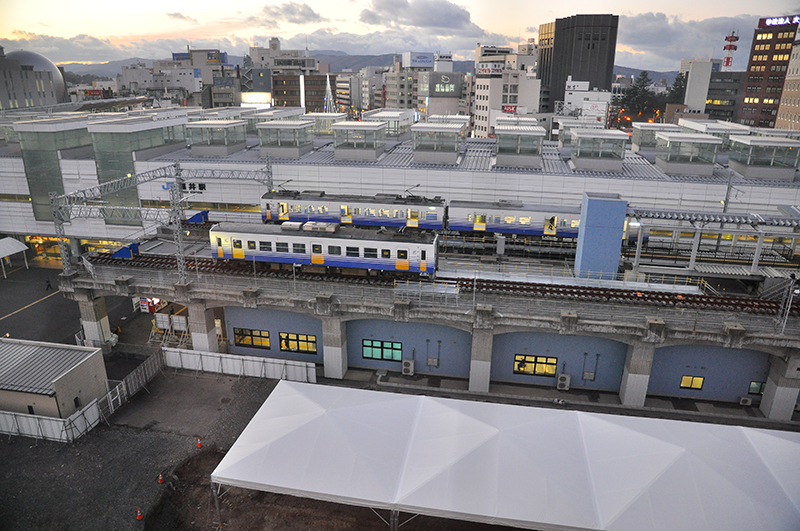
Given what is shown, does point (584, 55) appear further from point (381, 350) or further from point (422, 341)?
A: point (381, 350)

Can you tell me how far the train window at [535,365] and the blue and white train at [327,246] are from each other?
7.58 meters

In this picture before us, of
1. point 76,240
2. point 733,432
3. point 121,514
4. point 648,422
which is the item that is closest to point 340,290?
point 121,514

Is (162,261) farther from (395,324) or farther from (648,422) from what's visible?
(648,422)

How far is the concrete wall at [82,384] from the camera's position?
24.0 m

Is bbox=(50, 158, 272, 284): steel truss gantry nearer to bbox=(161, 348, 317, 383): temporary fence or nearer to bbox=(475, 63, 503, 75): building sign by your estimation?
bbox=(161, 348, 317, 383): temporary fence

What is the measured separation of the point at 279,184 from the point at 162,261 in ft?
43.9

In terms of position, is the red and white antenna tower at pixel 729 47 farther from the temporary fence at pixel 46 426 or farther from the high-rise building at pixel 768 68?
the temporary fence at pixel 46 426

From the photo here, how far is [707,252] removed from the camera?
37438 mm

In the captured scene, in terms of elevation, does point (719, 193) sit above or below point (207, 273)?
above

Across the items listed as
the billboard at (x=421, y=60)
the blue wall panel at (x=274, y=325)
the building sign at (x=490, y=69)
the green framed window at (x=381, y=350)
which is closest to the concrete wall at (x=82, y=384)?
the blue wall panel at (x=274, y=325)

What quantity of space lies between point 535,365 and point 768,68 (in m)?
121

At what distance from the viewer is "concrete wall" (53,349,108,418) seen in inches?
946

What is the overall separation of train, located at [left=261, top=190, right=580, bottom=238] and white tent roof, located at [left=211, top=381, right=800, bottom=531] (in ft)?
63.9

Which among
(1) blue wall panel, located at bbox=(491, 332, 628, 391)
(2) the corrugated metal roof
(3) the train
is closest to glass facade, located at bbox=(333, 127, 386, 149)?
(3) the train
